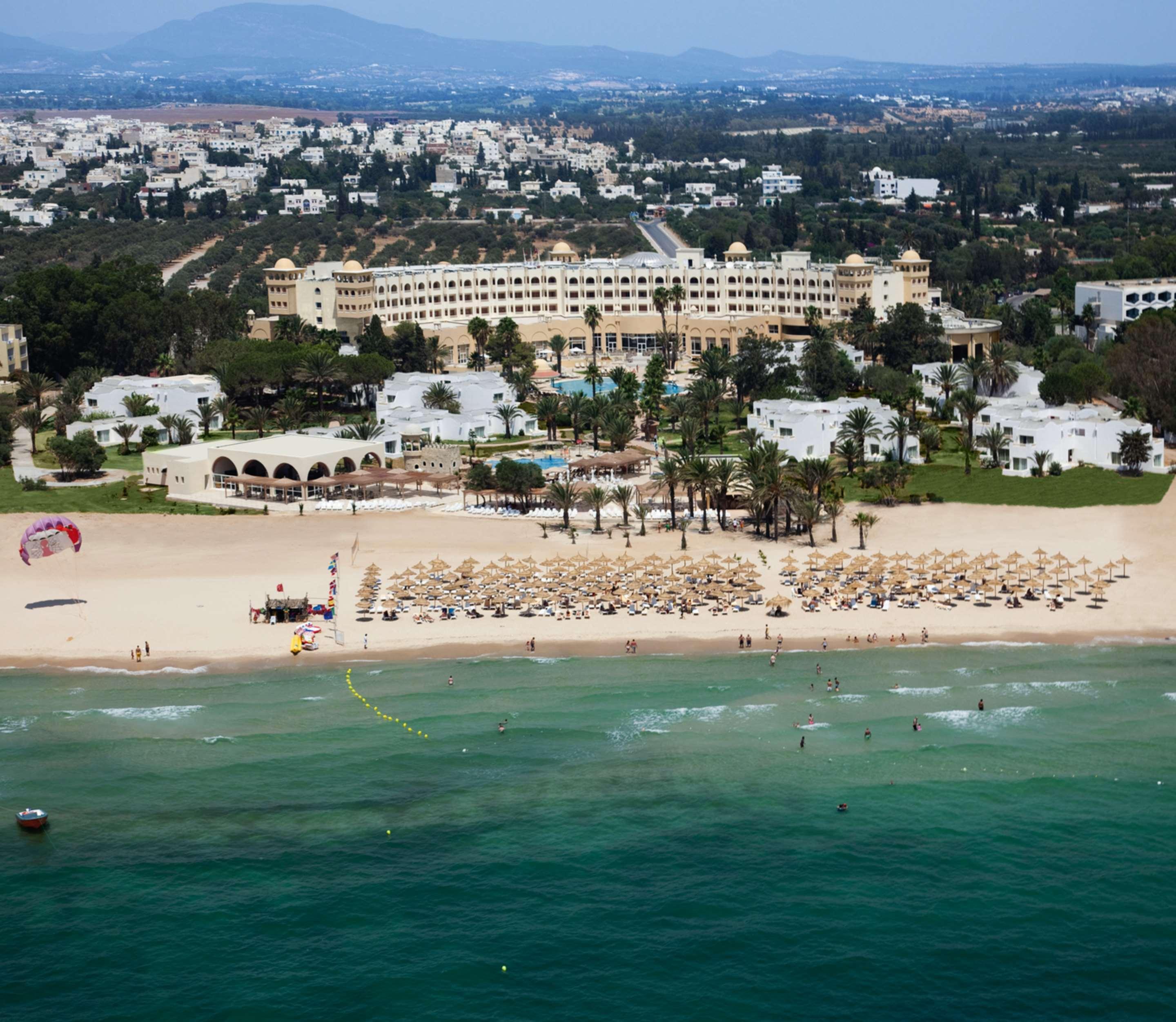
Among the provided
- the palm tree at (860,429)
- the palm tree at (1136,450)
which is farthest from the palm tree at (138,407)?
the palm tree at (1136,450)

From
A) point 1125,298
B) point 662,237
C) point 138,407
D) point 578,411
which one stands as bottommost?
point 138,407

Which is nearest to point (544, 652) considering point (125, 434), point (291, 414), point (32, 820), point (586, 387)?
point (32, 820)

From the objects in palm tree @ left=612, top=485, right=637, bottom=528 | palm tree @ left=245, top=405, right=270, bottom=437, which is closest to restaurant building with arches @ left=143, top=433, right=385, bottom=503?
palm tree @ left=245, top=405, right=270, bottom=437

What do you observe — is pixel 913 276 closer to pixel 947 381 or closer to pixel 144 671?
pixel 947 381

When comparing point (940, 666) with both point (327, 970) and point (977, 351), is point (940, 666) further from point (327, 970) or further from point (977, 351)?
point (977, 351)

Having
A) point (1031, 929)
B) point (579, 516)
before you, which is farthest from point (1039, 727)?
point (579, 516)

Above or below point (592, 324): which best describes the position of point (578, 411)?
below

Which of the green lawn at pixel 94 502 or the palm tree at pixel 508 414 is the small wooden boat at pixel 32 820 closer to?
the green lawn at pixel 94 502

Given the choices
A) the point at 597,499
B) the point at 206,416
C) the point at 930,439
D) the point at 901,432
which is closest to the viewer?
the point at 597,499
